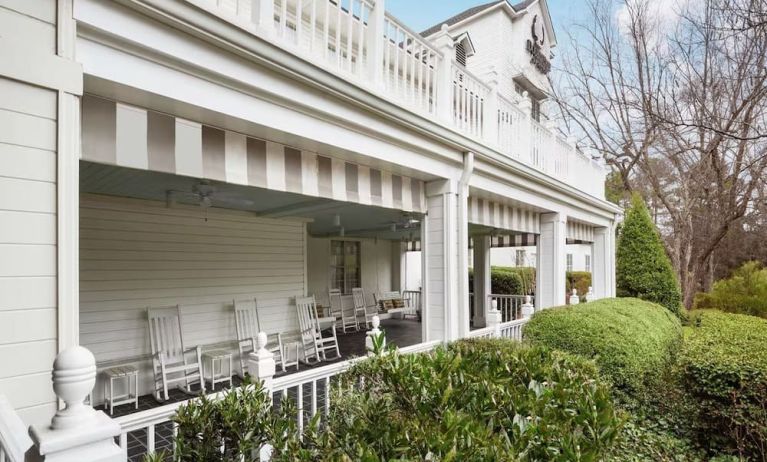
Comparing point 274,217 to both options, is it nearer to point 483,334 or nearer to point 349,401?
point 483,334

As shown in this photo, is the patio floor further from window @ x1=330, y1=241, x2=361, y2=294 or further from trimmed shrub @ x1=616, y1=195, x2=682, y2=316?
trimmed shrub @ x1=616, y1=195, x2=682, y2=316

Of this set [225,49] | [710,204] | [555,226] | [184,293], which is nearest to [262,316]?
Answer: [184,293]

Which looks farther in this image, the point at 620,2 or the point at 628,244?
the point at 620,2

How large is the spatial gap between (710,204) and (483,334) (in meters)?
11.1

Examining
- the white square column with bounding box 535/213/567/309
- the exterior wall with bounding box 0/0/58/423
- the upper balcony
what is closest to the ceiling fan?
the upper balcony

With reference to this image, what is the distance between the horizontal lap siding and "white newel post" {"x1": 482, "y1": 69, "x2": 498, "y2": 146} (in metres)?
3.78

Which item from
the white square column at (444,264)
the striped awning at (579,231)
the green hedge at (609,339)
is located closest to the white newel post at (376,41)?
the white square column at (444,264)

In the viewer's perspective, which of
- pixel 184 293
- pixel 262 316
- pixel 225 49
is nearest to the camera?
pixel 225 49

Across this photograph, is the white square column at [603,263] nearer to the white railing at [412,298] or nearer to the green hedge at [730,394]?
the white railing at [412,298]

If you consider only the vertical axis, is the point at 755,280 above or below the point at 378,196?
below

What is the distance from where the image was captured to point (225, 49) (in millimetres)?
2625

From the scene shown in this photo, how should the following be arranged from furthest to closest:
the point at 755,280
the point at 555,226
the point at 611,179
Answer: the point at 611,179, the point at 755,280, the point at 555,226

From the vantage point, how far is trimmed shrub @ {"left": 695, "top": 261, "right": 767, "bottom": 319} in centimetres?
1145

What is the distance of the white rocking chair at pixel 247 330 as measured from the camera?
6152 millimetres
